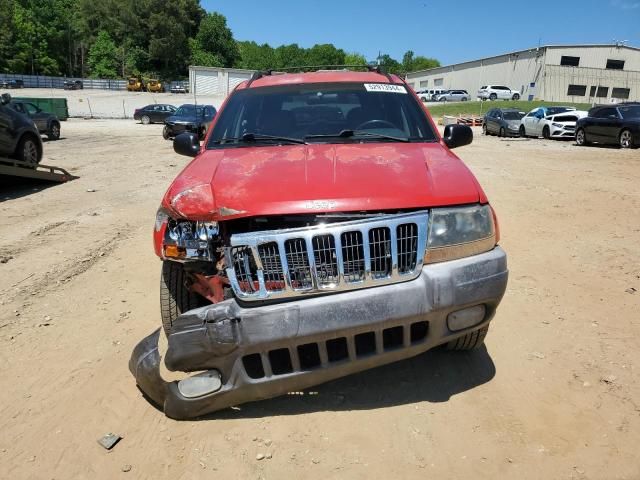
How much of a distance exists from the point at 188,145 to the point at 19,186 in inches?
303

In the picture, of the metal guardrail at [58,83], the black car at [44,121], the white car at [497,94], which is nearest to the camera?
the black car at [44,121]

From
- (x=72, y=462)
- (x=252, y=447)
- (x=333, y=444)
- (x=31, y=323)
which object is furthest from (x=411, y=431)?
A: (x=31, y=323)

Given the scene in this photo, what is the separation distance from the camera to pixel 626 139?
17172 millimetres

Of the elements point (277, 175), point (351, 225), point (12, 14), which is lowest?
point (351, 225)

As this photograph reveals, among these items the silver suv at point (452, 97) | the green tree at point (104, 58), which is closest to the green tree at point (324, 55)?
the green tree at point (104, 58)

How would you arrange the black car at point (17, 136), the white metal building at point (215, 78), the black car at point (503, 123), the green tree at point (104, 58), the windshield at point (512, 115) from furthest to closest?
the green tree at point (104, 58), the white metal building at point (215, 78), the windshield at point (512, 115), the black car at point (503, 123), the black car at point (17, 136)

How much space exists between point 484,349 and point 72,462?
2587mm

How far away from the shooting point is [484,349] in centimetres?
349

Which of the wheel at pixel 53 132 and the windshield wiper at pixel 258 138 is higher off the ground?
the windshield wiper at pixel 258 138

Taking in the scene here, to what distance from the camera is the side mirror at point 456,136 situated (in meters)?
3.98

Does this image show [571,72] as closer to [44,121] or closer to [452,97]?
[452,97]

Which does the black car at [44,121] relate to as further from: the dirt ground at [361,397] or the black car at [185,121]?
the dirt ground at [361,397]

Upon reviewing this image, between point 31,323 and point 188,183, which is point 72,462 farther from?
point 31,323

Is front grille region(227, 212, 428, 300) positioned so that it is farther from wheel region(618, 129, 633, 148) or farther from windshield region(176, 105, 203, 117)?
windshield region(176, 105, 203, 117)
